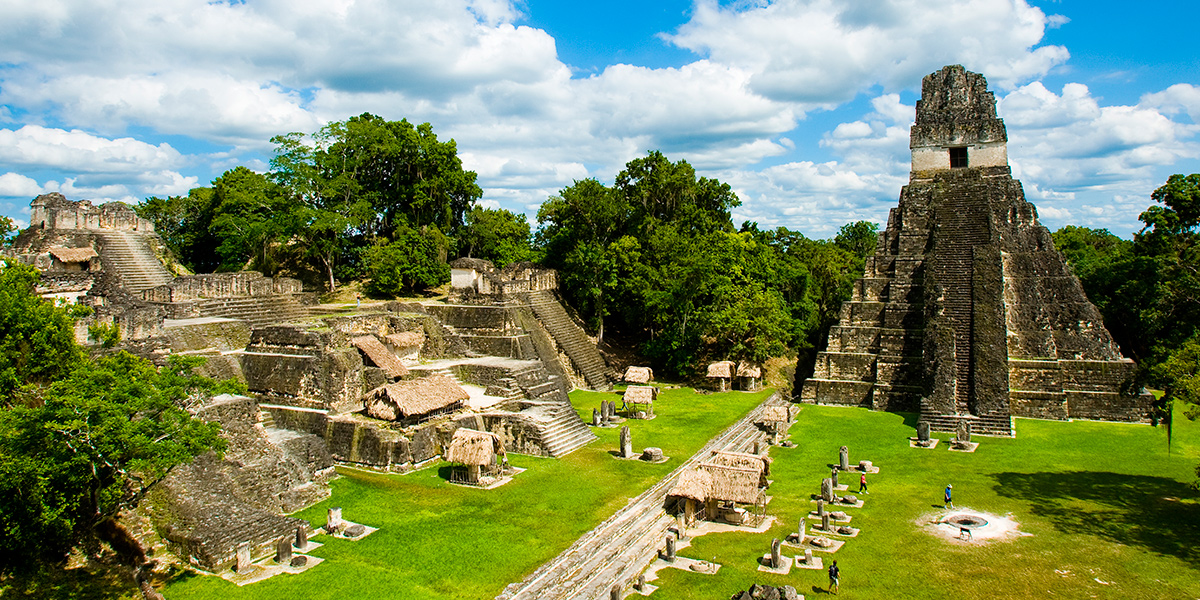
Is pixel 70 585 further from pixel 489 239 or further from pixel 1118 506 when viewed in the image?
pixel 489 239

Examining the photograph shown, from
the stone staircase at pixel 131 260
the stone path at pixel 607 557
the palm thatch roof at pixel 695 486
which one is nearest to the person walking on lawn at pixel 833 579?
the stone path at pixel 607 557

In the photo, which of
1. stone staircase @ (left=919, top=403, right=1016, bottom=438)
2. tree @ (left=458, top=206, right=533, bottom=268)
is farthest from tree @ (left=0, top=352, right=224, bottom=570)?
tree @ (left=458, top=206, right=533, bottom=268)

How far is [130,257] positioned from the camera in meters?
29.8

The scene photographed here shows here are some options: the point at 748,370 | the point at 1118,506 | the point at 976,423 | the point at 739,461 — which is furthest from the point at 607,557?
the point at 748,370

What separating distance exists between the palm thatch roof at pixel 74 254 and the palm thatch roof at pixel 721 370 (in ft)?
84.8

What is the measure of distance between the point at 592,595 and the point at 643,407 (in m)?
14.7

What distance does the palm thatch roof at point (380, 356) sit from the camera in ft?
70.4

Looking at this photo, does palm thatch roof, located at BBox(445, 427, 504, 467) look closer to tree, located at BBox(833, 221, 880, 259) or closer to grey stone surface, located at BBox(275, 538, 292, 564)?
grey stone surface, located at BBox(275, 538, 292, 564)

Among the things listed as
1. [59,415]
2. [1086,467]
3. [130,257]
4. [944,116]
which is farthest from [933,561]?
[130,257]

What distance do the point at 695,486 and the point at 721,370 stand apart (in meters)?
14.3

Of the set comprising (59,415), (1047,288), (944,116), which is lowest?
(59,415)

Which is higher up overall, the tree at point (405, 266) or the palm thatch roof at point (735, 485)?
the tree at point (405, 266)

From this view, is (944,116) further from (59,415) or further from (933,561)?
(59,415)

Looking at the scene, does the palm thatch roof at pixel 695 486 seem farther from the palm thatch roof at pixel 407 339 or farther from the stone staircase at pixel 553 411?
the palm thatch roof at pixel 407 339
